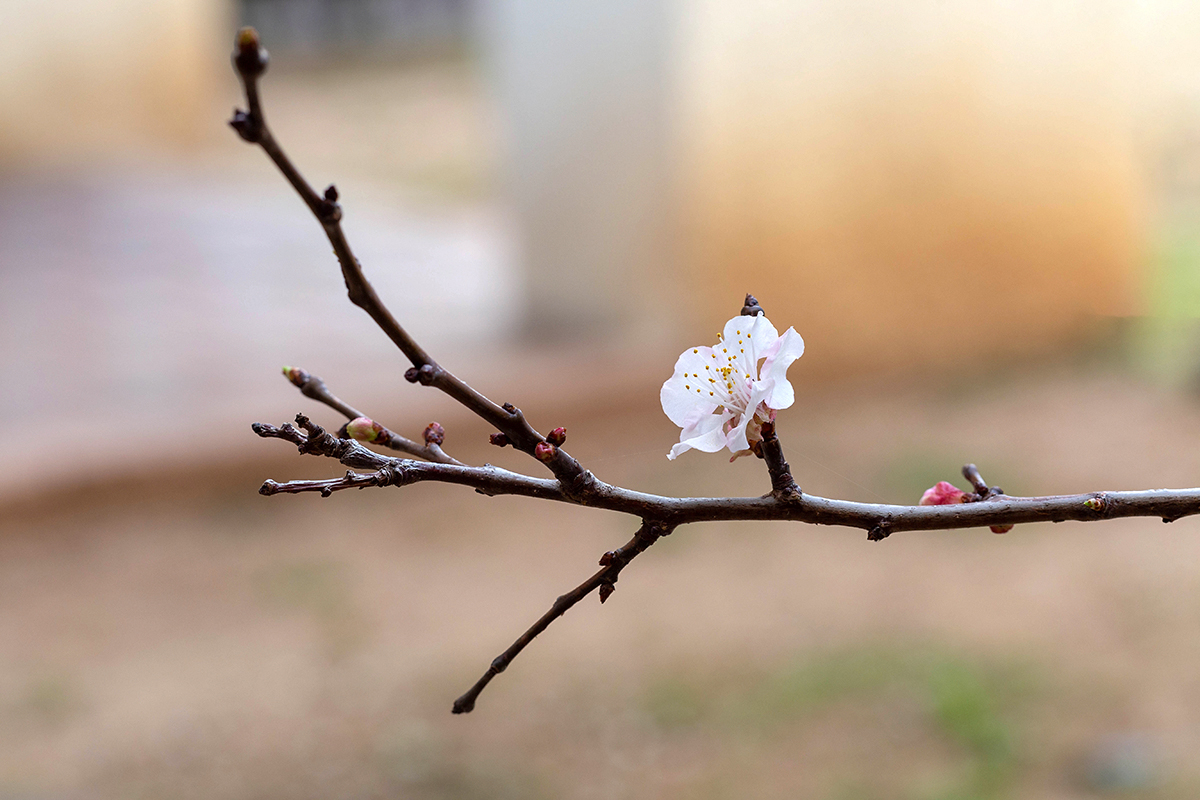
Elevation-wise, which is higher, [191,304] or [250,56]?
[191,304]

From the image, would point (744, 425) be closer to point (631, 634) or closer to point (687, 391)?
point (687, 391)

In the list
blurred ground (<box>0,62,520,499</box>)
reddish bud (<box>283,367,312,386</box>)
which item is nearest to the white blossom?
reddish bud (<box>283,367,312,386</box>)

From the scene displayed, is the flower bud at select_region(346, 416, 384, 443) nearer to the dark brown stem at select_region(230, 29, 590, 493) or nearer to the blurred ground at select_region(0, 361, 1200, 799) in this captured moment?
the dark brown stem at select_region(230, 29, 590, 493)

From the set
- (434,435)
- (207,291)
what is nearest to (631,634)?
(434,435)

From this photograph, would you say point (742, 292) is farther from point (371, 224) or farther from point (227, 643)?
point (371, 224)

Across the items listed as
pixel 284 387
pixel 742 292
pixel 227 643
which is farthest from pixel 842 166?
pixel 227 643

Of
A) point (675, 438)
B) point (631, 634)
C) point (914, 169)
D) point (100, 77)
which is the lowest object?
point (631, 634)
